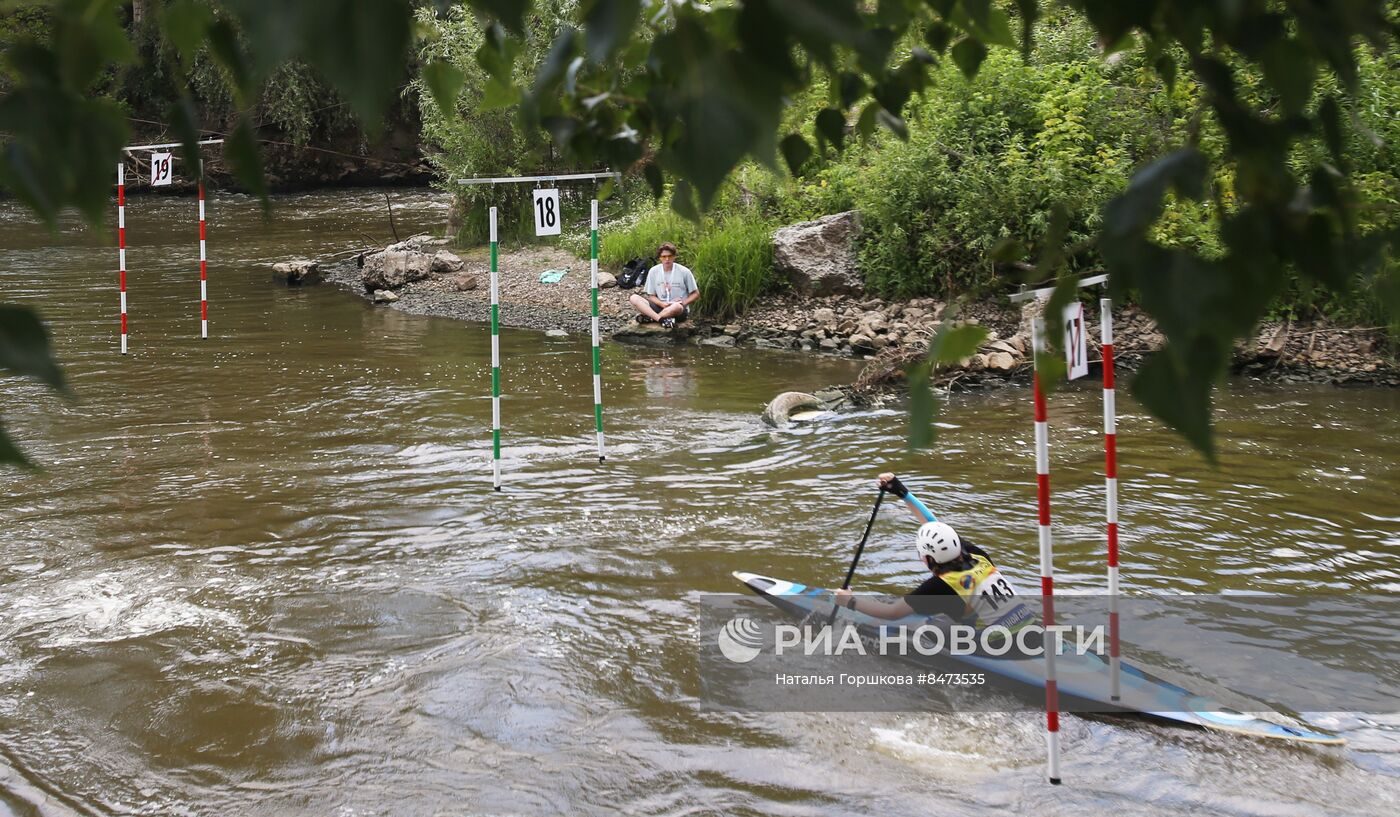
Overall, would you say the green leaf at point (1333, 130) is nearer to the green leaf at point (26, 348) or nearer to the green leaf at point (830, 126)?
the green leaf at point (830, 126)

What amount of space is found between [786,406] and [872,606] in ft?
15.2

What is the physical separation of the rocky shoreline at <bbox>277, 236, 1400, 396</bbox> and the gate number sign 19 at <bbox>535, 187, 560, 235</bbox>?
10.4ft

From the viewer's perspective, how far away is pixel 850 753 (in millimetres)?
5051

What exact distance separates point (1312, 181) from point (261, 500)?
27.3 ft

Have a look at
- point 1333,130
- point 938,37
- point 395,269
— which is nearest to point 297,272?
point 395,269

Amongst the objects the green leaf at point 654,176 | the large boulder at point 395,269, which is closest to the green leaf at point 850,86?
the green leaf at point 654,176

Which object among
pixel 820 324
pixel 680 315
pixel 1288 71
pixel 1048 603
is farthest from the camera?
pixel 680 315

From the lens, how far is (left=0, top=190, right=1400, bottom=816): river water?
4.86 metres

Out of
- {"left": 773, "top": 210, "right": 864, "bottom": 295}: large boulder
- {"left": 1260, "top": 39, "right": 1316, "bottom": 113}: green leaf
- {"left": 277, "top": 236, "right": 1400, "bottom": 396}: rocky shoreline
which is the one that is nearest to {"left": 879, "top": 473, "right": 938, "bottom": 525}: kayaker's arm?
{"left": 277, "top": 236, "right": 1400, "bottom": 396}: rocky shoreline

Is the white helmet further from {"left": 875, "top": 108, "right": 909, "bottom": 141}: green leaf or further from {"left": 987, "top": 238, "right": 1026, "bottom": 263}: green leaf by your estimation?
{"left": 987, "top": 238, "right": 1026, "bottom": 263}: green leaf

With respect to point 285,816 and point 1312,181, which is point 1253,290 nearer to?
point 1312,181

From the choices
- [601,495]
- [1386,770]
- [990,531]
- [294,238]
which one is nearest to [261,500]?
[601,495]

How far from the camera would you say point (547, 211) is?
9.12 m

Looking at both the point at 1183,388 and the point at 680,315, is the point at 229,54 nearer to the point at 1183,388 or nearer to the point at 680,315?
the point at 1183,388
